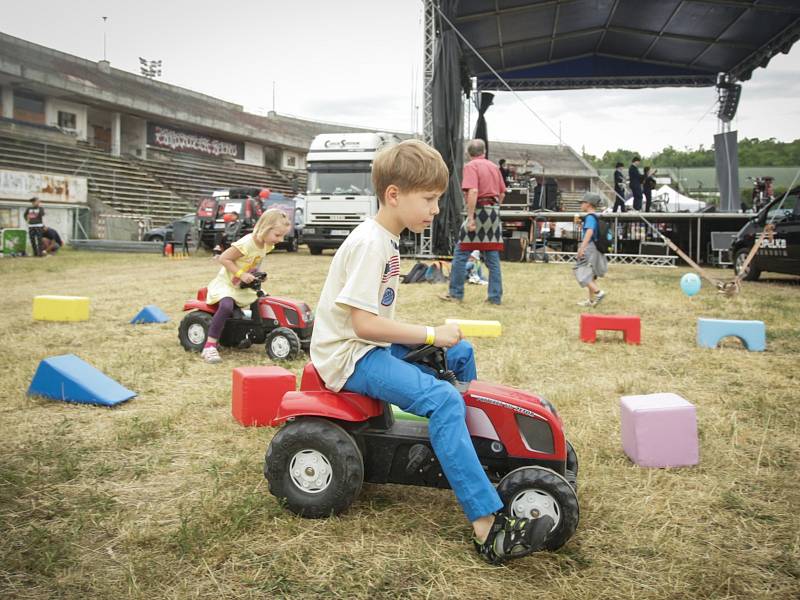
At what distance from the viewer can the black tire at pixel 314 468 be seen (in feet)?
7.63

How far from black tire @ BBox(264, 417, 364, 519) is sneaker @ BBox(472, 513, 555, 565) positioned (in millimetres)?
509

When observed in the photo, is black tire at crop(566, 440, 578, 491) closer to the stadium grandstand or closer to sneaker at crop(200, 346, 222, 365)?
sneaker at crop(200, 346, 222, 365)

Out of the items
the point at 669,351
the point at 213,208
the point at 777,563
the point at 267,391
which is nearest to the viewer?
the point at 777,563

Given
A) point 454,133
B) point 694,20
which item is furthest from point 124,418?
point 694,20

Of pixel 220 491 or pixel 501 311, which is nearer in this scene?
pixel 220 491

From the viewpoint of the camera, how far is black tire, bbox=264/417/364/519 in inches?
91.5

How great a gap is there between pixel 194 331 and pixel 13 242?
15547mm

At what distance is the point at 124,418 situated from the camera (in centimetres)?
351

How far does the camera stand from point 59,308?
6723mm

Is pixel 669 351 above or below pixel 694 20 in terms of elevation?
below

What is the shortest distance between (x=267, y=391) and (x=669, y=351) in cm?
352

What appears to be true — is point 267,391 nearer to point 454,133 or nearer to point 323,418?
point 323,418

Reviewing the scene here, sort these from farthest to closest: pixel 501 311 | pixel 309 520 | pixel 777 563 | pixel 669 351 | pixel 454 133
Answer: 1. pixel 454 133
2. pixel 501 311
3. pixel 669 351
4. pixel 309 520
5. pixel 777 563

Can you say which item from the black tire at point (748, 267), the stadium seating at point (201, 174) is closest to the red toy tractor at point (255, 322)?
the black tire at point (748, 267)
